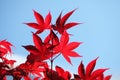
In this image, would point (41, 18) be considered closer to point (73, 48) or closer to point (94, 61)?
point (73, 48)

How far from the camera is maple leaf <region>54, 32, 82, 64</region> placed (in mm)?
1749

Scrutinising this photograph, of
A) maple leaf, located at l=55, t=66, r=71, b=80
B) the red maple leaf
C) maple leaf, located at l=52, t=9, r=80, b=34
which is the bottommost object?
maple leaf, located at l=55, t=66, r=71, b=80

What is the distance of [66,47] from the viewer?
184cm

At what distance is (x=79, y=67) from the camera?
168 centimetres

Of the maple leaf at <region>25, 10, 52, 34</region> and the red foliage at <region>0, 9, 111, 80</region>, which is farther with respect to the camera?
the maple leaf at <region>25, 10, 52, 34</region>

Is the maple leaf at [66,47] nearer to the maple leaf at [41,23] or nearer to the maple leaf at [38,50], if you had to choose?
the maple leaf at [38,50]

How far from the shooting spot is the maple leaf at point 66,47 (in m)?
1.75

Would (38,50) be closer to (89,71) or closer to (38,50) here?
(38,50)

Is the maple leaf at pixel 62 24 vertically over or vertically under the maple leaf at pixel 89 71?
over

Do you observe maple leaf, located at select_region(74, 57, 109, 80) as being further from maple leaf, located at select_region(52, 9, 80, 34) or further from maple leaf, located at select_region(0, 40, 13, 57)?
maple leaf, located at select_region(0, 40, 13, 57)

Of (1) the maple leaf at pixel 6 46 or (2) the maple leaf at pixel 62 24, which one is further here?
(1) the maple leaf at pixel 6 46

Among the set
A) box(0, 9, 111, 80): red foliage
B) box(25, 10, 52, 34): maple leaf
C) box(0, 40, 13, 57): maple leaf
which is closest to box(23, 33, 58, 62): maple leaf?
box(0, 9, 111, 80): red foliage

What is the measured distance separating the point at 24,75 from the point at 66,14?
0.71 meters

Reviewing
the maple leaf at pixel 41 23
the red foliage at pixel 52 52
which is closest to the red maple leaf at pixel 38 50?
the red foliage at pixel 52 52
